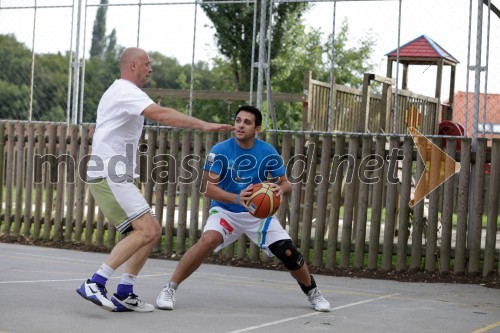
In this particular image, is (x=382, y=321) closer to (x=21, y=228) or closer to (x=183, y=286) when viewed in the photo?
(x=183, y=286)

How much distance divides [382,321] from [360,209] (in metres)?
4.07

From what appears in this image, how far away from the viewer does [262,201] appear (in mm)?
8047

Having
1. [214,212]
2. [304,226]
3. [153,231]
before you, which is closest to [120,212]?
[153,231]

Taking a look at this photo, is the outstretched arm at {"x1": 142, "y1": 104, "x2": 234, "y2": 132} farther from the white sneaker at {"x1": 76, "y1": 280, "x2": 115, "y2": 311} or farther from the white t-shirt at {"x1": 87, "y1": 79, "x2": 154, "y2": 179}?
the white sneaker at {"x1": 76, "y1": 280, "x2": 115, "y2": 311}

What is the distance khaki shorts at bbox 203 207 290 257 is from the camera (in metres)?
Result: 8.34

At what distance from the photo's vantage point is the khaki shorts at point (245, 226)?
8.34m

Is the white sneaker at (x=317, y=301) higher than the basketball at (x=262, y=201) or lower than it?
lower

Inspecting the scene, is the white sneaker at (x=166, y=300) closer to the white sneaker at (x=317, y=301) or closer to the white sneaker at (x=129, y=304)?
the white sneaker at (x=129, y=304)

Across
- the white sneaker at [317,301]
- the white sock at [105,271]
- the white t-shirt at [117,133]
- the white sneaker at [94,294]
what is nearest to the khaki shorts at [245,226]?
the white sneaker at [317,301]

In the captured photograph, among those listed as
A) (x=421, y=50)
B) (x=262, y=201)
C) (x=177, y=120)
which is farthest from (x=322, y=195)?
(x=421, y=50)

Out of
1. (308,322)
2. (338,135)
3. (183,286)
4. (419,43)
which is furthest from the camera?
(419,43)

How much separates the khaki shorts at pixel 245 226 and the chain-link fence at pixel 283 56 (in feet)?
13.3

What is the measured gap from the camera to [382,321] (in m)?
7.73

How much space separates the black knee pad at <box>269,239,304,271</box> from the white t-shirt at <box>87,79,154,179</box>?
1486 millimetres
